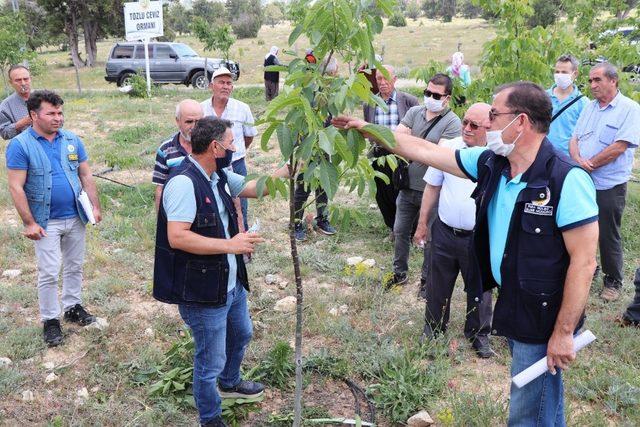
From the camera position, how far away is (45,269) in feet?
13.5

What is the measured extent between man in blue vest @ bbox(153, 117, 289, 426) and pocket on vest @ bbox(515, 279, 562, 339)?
1.35 m

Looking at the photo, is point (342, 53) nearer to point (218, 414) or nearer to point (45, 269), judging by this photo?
point (218, 414)

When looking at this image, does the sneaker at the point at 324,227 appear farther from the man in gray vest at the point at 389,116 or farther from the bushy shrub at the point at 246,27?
the bushy shrub at the point at 246,27

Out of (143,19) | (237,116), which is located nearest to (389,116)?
(237,116)

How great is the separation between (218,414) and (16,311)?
259cm

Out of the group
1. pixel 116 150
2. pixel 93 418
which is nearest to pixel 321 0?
pixel 93 418

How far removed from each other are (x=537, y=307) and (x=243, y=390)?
6.55 feet

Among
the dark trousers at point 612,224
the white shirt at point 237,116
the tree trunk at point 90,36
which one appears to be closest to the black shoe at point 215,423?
the white shirt at point 237,116

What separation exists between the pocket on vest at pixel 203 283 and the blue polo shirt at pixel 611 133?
359 centimetres

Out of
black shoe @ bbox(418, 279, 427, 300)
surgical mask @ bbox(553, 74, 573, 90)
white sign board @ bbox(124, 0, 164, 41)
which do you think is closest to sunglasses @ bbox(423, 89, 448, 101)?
surgical mask @ bbox(553, 74, 573, 90)

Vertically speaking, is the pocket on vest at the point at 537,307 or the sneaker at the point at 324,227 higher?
the pocket on vest at the point at 537,307

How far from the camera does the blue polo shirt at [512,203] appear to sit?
87.4 inches

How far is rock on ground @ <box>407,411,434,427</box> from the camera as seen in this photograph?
3.30 m

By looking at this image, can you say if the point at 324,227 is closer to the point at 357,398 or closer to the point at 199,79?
the point at 357,398
